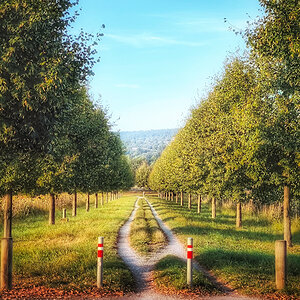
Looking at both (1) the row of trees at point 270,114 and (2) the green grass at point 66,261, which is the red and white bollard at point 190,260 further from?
(1) the row of trees at point 270,114

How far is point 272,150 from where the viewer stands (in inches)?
701

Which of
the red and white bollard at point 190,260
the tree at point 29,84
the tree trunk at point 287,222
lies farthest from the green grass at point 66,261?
the tree trunk at point 287,222

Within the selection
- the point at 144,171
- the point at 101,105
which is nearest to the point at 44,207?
the point at 101,105

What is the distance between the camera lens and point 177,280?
10.3 meters

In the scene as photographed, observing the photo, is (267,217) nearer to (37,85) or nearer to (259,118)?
(259,118)

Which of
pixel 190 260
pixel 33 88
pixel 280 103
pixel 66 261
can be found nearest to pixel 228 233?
pixel 280 103

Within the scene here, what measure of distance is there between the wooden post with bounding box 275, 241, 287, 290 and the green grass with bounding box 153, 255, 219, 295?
1.68 m

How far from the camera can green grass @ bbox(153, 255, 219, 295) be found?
31.9ft

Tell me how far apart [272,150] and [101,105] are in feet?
69.2

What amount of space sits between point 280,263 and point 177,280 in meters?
2.79

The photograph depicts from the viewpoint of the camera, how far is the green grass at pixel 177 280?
9719mm

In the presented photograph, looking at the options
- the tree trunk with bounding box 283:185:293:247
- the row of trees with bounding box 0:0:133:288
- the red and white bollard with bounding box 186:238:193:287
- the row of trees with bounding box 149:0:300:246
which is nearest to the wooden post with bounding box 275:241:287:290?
A: the red and white bollard with bounding box 186:238:193:287

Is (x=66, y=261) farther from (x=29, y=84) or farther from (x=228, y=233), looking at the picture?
(x=228, y=233)

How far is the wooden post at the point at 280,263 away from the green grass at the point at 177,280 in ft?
5.53
